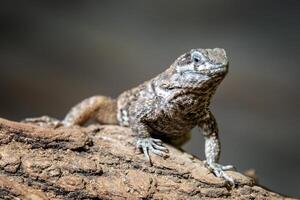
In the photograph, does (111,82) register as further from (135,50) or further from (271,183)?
(271,183)

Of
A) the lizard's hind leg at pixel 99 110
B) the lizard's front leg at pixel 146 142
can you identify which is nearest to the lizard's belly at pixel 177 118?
the lizard's front leg at pixel 146 142

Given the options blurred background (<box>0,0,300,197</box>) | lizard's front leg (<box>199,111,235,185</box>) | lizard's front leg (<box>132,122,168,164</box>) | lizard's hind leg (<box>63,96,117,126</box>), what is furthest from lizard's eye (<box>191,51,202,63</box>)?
blurred background (<box>0,0,300,197</box>)

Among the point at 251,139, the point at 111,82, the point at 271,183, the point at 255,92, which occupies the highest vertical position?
the point at 111,82

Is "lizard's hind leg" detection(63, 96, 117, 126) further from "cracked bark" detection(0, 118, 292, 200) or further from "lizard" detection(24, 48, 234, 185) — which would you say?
"cracked bark" detection(0, 118, 292, 200)

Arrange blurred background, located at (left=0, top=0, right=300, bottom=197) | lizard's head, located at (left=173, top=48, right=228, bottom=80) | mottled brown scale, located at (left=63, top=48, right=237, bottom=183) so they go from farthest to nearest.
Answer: blurred background, located at (left=0, top=0, right=300, bottom=197) → mottled brown scale, located at (left=63, top=48, right=237, bottom=183) → lizard's head, located at (left=173, top=48, right=228, bottom=80)

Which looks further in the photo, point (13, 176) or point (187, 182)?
point (187, 182)

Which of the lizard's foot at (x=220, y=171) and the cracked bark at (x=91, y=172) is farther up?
the cracked bark at (x=91, y=172)

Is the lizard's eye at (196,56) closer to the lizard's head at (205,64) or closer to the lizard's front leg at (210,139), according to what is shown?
the lizard's head at (205,64)

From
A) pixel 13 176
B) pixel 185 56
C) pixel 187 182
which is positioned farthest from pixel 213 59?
pixel 13 176

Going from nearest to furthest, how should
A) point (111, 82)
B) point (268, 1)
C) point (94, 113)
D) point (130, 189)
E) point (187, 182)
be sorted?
point (130, 189) < point (187, 182) < point (94, 113) < point (268, 1) < point (111, 82)
